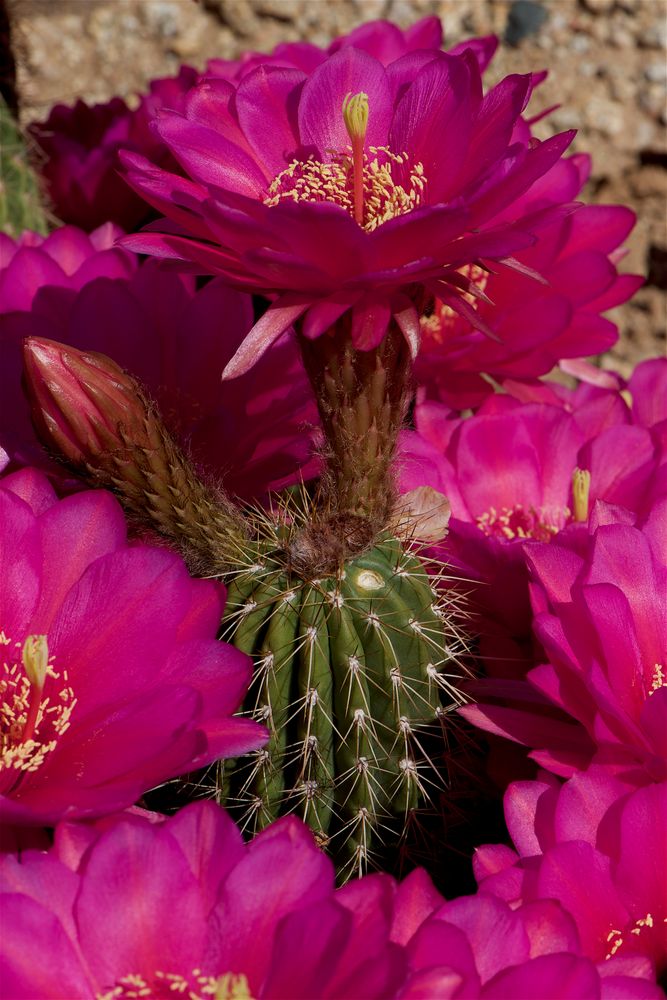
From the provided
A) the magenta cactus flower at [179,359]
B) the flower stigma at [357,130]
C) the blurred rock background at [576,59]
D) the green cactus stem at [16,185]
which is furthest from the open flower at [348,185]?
the blurred rock background at [576,59]

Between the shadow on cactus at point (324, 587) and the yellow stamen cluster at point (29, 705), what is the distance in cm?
11

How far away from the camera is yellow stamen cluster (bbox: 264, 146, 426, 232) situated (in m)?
0.82

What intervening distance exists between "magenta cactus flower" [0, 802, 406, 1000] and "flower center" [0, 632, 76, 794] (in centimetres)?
9

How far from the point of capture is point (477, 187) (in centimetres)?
67

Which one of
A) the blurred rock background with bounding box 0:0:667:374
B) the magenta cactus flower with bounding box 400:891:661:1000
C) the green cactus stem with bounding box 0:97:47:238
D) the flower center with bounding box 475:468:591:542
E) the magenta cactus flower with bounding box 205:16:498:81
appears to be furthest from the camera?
the blurred rock background with bounding box 0:0:667:374

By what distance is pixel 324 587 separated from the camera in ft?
2.51

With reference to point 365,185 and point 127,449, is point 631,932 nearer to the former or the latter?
point 127,449

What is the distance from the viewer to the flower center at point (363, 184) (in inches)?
32.1

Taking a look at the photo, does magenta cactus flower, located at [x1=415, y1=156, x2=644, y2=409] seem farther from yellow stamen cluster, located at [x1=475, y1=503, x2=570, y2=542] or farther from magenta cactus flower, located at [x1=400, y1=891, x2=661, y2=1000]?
magenta cactus flower, located at [x1=400, y1=891, x2=661, y2=1000]

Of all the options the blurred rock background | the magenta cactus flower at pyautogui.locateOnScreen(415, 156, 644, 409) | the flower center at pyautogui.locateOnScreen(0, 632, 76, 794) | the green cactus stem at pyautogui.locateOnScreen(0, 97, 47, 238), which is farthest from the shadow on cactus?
the blurred rock background

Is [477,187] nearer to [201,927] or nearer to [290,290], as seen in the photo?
[290,290]

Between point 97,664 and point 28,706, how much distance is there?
0.19ft

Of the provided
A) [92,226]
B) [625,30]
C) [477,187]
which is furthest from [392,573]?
[625,30]

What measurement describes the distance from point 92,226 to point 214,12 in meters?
1.15
